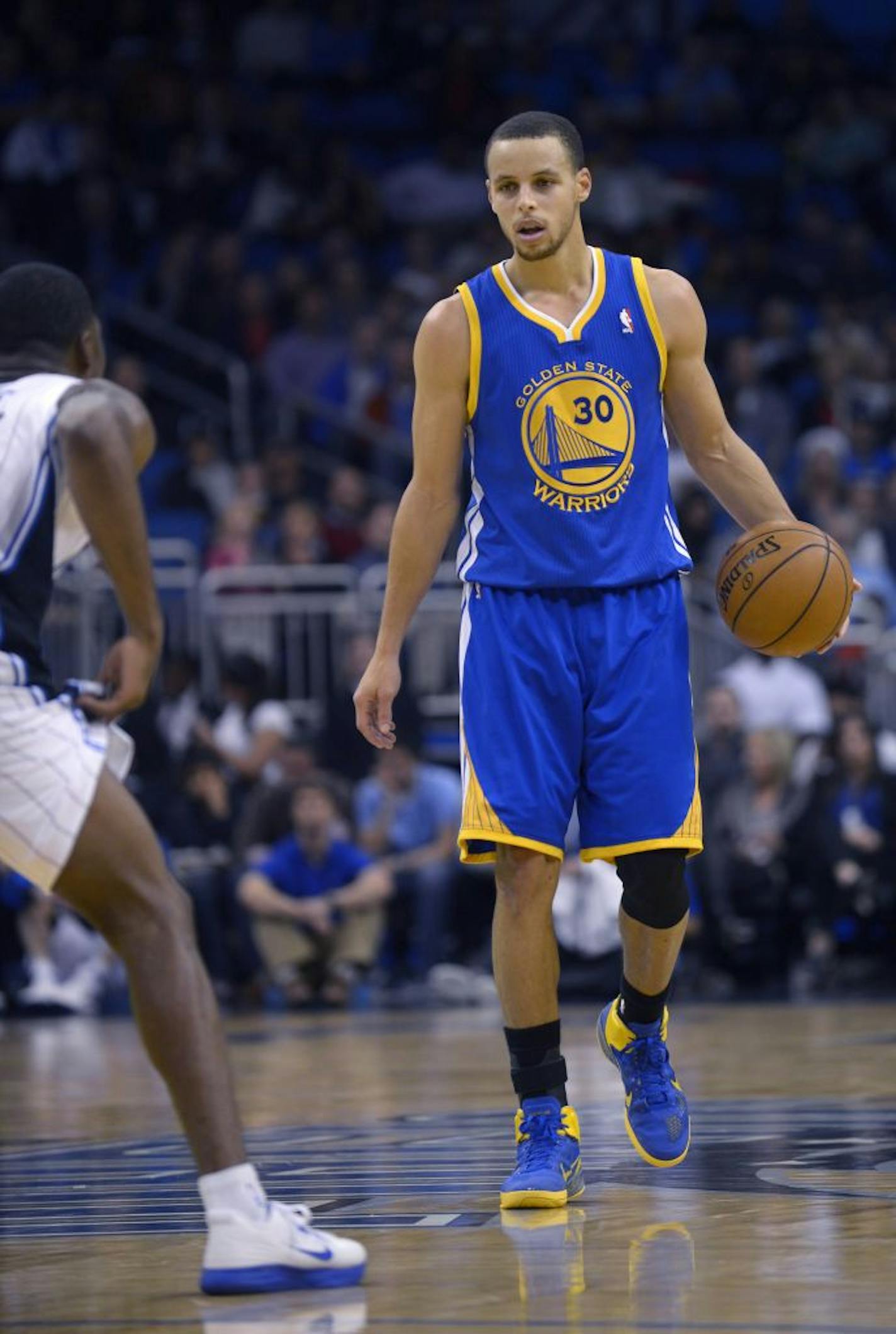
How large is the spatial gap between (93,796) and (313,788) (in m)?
8.13

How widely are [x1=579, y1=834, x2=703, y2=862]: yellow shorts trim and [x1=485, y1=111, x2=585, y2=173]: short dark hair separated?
4.29 feet

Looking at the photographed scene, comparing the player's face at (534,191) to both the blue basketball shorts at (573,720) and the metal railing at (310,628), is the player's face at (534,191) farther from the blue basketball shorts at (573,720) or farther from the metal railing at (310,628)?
the metal railing at (310,628)

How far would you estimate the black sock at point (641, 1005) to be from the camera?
4.87 metres

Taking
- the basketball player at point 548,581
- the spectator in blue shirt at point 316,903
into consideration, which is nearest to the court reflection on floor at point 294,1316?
the basketball player at point 548,581

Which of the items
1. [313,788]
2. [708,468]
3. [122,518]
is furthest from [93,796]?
[313,788]

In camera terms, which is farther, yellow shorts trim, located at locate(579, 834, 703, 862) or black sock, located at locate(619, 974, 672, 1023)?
black sock, located at locate(619, 974, 672, 1023)

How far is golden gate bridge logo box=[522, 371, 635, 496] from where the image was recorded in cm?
461

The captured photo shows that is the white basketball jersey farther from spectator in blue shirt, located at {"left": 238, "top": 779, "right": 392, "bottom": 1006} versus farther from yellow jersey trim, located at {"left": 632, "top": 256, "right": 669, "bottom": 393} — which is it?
spectator in blue shirt, located at {"left": 238, "top": 779, "right": 392, "bottom": 1006}

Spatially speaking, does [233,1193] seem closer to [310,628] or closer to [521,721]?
[521,721]

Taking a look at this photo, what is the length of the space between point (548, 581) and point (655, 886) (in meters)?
0.63

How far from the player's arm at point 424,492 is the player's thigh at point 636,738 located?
368mm

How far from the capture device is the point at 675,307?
4.74 meters

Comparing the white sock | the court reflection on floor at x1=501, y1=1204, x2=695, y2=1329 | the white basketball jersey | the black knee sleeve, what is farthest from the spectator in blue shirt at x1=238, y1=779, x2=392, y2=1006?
the white sock

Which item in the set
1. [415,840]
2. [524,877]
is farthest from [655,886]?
[415,840]
